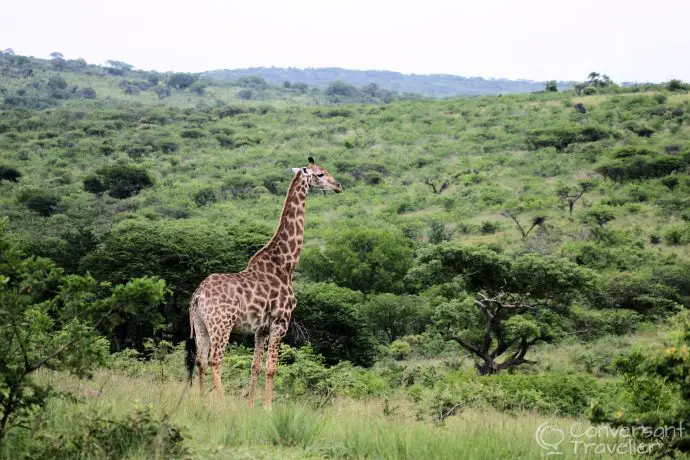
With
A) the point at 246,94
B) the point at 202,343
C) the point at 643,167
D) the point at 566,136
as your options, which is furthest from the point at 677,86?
the point at 202,343

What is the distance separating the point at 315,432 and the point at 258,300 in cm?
231

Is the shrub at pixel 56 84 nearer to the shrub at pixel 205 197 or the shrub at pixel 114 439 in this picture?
the shrub at pixel 205 197

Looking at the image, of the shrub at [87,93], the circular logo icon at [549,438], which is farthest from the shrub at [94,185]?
the shrub at [87,93]

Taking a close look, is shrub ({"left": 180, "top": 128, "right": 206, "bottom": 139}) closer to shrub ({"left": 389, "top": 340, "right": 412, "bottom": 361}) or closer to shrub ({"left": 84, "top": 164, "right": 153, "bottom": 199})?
shrub ({"left": 84, "top": 164, "right": 153, "bottom": 199})

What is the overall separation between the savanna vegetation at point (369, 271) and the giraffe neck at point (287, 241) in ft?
4.73

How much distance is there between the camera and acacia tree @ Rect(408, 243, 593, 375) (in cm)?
2109

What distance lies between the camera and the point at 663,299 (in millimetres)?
29062

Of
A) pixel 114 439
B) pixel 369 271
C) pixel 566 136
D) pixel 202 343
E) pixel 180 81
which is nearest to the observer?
pixel 114 439

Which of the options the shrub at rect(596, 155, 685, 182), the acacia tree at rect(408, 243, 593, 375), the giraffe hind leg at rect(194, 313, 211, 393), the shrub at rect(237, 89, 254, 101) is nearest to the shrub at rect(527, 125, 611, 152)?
the shrub at rect(596, 155, 685, 182)

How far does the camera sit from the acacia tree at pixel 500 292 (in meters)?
21.1

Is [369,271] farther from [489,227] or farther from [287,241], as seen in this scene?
[287,241]

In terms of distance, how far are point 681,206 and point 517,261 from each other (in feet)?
94.0

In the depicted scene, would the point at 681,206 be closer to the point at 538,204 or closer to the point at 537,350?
the point at 538,204

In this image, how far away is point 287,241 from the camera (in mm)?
9039
